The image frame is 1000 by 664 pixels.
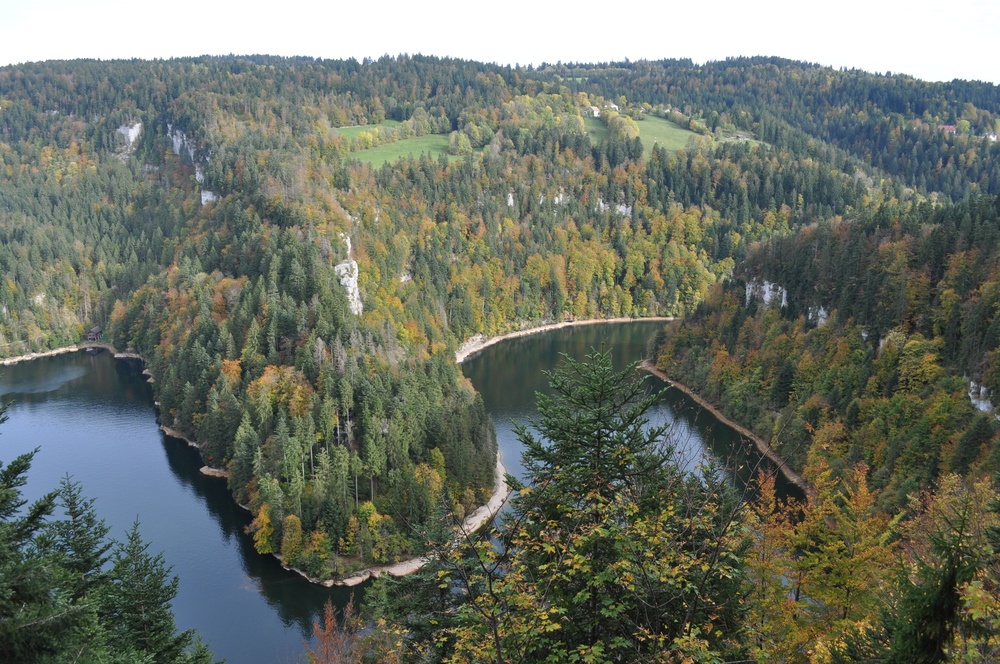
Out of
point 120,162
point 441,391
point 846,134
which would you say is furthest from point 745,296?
point 846,134

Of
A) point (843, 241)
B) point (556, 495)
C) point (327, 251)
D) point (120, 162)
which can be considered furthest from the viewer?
point (120, 162)

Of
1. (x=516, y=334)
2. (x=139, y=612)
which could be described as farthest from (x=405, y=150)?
(x=139, y=612)

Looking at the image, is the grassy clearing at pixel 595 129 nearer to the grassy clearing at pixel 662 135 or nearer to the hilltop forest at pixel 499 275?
the hilltop forest at pixel 499 275

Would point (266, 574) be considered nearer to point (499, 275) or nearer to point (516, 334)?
point (516, 334)

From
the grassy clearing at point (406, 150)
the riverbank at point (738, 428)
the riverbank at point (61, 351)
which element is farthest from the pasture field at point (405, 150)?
the riverbank at point (738, 428)

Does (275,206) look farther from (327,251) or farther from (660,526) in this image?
(660,526)

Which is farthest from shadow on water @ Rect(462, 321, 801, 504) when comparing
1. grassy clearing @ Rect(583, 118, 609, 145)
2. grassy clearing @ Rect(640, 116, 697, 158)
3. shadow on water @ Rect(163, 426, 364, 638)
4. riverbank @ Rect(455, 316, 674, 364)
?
grassy clearing @ Rect(583, 118, 609, 145)
